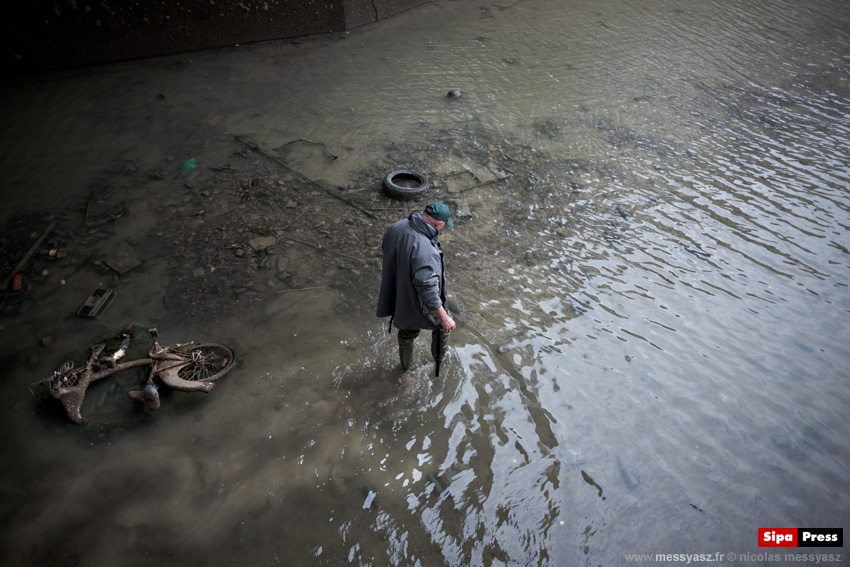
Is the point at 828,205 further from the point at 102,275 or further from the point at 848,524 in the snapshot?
the point at 102,275

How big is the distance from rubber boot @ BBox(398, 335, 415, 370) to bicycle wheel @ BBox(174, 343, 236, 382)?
1592 millimetres

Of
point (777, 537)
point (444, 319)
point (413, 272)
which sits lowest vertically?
point (777, 537)

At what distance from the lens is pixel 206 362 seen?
15.3 ft

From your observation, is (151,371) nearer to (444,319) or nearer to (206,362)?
(206,362)

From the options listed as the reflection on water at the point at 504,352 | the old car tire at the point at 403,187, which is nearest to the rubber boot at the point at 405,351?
the reflection on water at the point at 504,352

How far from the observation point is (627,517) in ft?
12.9

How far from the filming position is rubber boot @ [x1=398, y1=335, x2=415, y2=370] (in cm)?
455

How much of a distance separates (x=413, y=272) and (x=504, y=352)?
5.31 feet

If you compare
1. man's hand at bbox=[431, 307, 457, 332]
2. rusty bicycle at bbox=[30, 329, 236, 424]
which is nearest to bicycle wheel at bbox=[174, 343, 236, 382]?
rusty bicycle at bbox=[30, 329, 236, 424]

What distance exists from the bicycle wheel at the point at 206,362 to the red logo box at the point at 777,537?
15.3ft

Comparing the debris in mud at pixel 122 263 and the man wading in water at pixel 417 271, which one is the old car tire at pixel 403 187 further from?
the debris in mud at pixel 122 263

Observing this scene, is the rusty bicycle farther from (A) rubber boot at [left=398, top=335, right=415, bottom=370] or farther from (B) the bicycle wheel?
(A) rubber boot at [left=398, top=335, right=415, bottom=370]

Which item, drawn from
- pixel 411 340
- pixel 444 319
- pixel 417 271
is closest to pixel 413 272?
pixel 417 271

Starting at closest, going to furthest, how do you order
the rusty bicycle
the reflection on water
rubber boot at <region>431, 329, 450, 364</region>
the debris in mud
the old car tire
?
the reflection on water
the rusty bicycle
rubber boot at <region>431, 329, 450, 364</region>
the debris in mud
the old car tire
